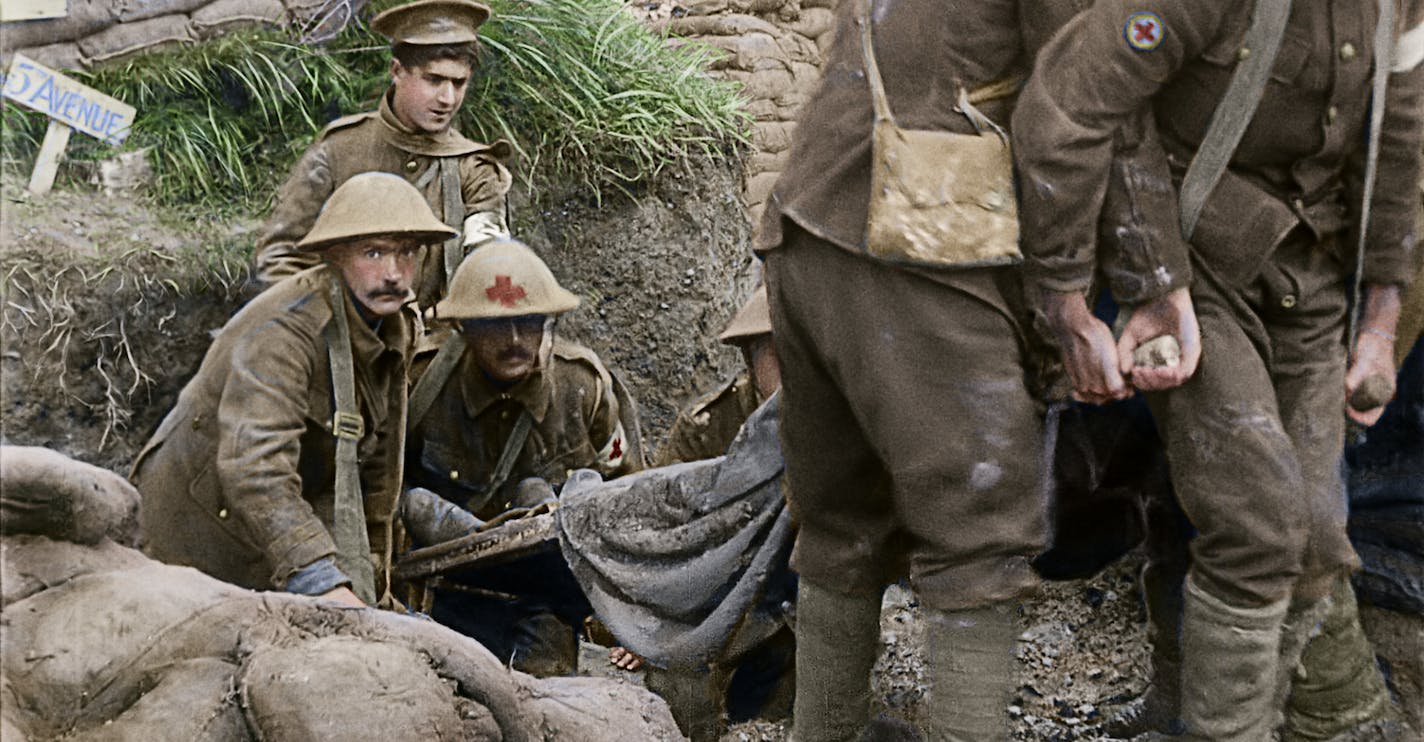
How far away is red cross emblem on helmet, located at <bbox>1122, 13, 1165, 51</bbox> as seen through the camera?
2.39 meters

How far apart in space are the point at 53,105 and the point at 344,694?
1.57m

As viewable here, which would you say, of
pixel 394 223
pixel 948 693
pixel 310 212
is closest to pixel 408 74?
pixel 310 212

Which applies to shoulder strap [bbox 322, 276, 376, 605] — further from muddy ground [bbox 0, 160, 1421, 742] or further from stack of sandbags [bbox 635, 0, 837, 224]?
stack of sandbags [bbox 635, 0, 837, 224]

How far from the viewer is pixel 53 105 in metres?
3.35

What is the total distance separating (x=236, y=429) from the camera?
383 cm

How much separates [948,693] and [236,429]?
1.93 metres

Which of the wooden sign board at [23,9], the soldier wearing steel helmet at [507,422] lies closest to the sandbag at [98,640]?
the wooden sign board at [23,9]

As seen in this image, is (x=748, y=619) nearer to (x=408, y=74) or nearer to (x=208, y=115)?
(x=408, y=74)

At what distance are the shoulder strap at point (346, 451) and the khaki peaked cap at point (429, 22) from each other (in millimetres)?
1500

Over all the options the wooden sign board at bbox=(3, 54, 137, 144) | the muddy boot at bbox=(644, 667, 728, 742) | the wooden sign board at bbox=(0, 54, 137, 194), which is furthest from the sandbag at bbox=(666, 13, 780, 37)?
the muddy boot at bbox=(644, 667, 728, 742)

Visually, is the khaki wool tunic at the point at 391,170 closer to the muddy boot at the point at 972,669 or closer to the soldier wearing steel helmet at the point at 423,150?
the soldier wearing steel helmet at the point at 423,150

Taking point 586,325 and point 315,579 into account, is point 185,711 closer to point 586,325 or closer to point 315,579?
point 315,579

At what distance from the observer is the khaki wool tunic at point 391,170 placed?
5.33m

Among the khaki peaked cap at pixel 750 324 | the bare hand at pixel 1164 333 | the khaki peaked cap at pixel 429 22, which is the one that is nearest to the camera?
the bare hand at pixel 1164 333
